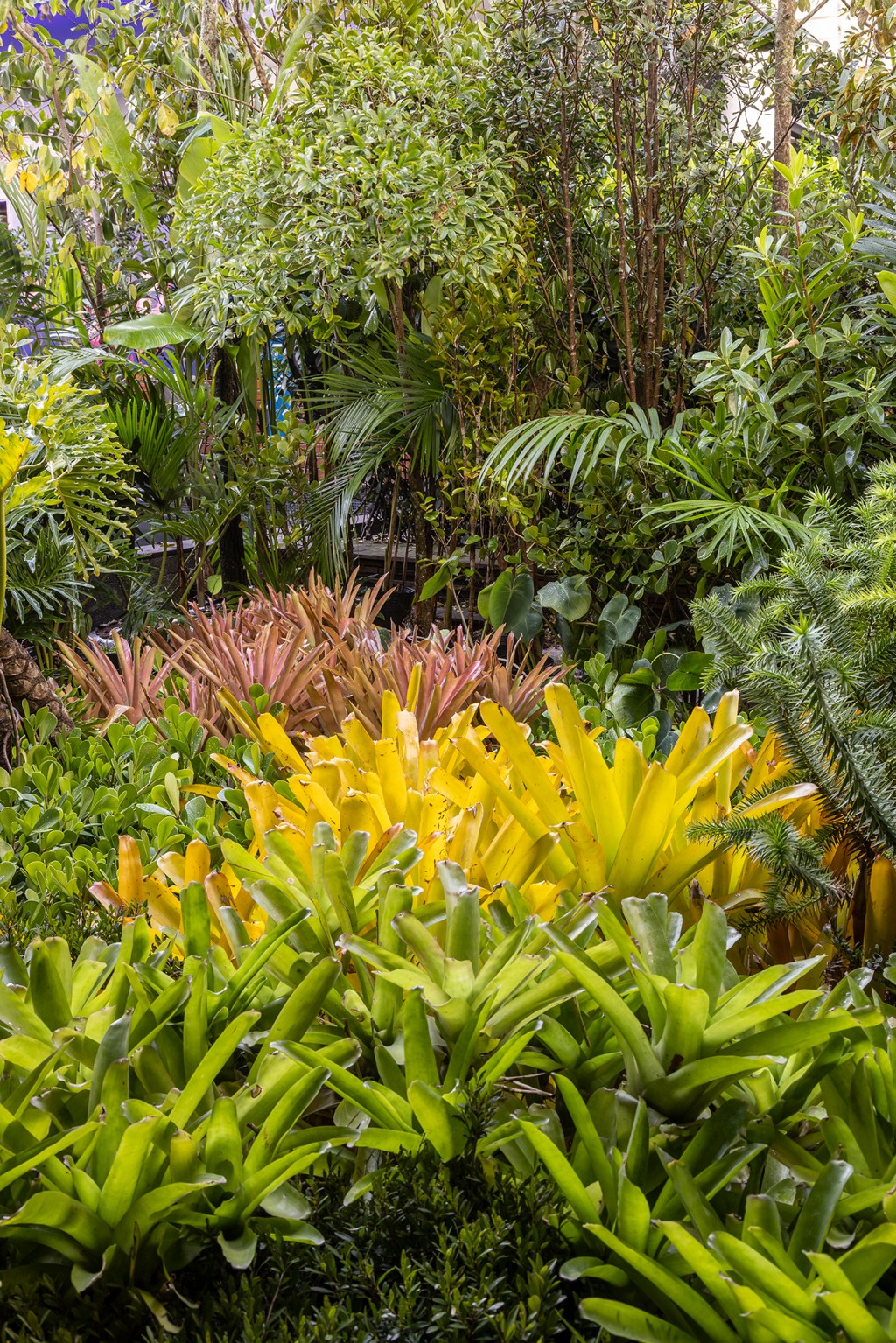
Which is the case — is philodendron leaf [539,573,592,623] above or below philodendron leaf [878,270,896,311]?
below

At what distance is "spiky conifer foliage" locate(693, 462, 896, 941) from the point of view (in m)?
1.36

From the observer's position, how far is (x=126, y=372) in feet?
16.7

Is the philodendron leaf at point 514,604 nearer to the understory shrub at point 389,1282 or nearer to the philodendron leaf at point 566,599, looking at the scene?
the philodendron leaf at point 566,599

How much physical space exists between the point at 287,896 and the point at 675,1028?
46 cm

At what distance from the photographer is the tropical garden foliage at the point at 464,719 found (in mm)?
857

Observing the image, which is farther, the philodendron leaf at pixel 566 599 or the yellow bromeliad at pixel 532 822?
the philodendron leaf at pixel 566 599

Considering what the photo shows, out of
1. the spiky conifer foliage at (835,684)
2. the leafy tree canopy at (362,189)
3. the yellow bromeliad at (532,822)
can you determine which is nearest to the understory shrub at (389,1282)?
the yellow bromeliad at (532,822)

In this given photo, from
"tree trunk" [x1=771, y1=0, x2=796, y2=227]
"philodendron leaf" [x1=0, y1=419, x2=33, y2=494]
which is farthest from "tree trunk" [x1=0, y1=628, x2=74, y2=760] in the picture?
"tree trunk" [x1=771, y1=0, x2=796, y2=227]

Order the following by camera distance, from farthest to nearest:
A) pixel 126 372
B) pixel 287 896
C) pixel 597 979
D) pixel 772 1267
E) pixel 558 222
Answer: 1. pixel 126 372
2. pixel 558 222
3. pixel 287 896
4. pixel 597 979
5. pixel 772 1267

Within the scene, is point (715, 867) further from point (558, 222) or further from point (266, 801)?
point (558, 222)

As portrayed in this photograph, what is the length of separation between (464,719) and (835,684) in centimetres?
64

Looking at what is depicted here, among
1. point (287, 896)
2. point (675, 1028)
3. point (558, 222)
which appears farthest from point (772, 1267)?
point (558, 222)

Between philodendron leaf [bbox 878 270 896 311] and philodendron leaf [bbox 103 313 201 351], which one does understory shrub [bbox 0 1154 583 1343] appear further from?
philodendron leaf [bbox 103 313 201 351]

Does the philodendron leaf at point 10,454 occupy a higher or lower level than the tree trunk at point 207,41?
lower
